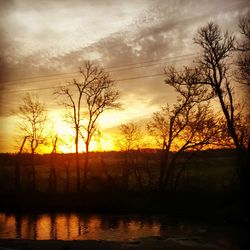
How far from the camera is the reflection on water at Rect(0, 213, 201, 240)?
23828 mm

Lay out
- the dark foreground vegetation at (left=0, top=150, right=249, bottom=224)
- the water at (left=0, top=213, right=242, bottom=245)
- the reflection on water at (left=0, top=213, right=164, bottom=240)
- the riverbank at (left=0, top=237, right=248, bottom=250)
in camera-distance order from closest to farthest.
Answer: the riverbank at (left=0, top=237, right=248, bottom=250), the water at (left=0, top=213, right=242, bottom=245), the reflection on water at (left=0, top=213, right=164, bottom=240), the dark foreground vegetation at (left=0, top=150, right=249, bottom=224)

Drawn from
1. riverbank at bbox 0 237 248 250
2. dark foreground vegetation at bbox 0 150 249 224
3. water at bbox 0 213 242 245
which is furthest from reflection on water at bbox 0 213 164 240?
dark foreground vegetation at bbox 0 150 249 224

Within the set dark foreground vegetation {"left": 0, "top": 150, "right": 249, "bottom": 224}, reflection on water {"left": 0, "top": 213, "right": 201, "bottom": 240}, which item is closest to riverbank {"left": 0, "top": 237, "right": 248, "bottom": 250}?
reflection on water {"left": 0, "top": 213, "right": 201, "bottom": 240}

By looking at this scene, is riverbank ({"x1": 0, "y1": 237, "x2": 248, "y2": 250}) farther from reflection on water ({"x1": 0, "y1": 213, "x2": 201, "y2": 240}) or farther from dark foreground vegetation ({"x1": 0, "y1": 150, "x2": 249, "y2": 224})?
dark foreground vegetation ({"x1": 0, "y1": 150, "x2": 249, "y2": 224})

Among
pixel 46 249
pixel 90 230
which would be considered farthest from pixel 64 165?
pixel 46 249

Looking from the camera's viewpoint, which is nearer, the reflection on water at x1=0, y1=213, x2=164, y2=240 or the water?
the water

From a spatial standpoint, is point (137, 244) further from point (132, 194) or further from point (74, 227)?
point (132, 194)

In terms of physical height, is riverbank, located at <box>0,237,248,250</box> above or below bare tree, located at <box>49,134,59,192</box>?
below

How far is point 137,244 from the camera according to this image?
20.3 metres

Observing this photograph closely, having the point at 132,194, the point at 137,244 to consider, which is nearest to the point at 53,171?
the point at 132,194

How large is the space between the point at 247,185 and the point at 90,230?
14.0 meters

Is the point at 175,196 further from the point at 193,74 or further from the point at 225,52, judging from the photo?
the point at 225,52

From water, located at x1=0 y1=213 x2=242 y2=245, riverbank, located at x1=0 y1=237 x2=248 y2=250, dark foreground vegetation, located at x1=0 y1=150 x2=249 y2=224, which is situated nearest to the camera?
riverbank, located at x1=0 y1=237 x2=248 y2=250

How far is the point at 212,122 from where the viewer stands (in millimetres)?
37750
